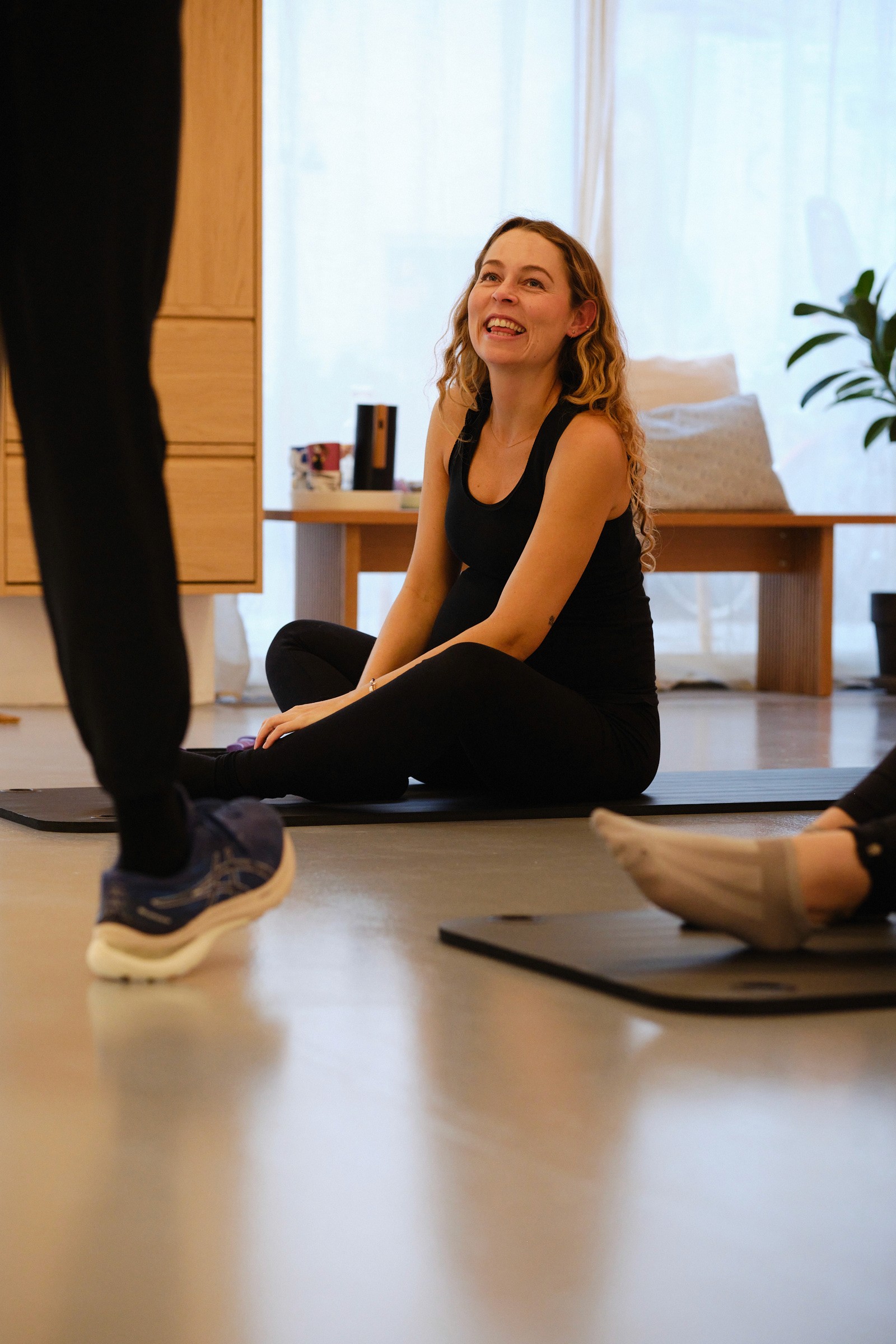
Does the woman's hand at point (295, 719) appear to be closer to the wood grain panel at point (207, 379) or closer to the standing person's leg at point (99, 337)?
the standing person's leg at point (99, 337)

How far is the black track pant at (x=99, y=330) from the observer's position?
3.45 ft

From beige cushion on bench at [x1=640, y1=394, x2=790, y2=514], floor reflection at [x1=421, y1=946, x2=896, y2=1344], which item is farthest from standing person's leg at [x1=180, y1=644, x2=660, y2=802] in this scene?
beige cushion on bench at [x1=640, y1=394, x2=790, y2=514]

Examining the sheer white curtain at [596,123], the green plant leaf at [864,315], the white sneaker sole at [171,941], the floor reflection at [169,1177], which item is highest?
the sheer white curtain at [596,123]

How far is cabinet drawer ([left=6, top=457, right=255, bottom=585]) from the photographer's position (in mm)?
4043

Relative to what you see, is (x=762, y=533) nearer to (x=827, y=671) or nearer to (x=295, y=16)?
(x=827, y=671)

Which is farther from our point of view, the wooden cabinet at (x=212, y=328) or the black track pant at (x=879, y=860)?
the wooden cabinet at (x=212, y=328)

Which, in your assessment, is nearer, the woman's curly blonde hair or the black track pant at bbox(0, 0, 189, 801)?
the black track pant at bbox(0, 0, 189, 801)

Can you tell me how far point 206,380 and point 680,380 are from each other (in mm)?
1781

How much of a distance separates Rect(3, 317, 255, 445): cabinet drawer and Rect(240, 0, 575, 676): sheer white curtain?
0.85 m

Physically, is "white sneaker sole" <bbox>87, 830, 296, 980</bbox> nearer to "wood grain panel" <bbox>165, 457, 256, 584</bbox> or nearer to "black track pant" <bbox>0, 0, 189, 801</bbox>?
"black track pant" <bbox>0, 0, 189, 801</bbox>

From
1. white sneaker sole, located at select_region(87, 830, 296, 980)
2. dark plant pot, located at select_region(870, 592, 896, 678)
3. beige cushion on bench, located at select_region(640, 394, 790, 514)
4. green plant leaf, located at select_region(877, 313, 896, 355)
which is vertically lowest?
dark plant pot, located at select_region(870, 592, 896, 678)

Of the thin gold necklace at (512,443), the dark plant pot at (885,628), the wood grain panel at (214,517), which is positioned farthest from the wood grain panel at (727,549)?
the thin gold necklace at (512,443)

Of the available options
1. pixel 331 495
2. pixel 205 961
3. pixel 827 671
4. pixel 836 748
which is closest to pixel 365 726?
pixel 205 961

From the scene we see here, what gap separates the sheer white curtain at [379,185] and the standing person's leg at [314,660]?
2.43 m
